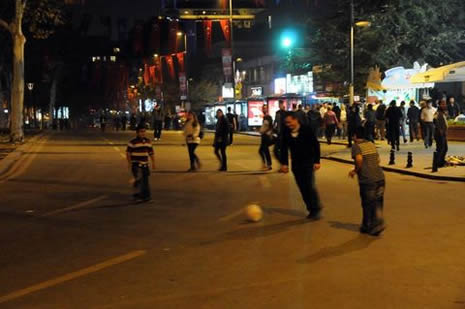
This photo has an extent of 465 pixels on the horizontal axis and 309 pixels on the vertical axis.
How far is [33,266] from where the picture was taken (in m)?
8.11

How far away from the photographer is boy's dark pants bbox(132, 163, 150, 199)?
13.4 metres

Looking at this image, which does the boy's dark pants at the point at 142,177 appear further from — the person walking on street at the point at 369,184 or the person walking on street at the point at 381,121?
the person walking on street at the point at 381,121

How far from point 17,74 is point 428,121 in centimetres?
2126

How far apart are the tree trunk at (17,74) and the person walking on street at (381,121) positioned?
17.9 meters

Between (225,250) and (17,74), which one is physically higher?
(17,74)

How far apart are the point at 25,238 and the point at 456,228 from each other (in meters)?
6.20

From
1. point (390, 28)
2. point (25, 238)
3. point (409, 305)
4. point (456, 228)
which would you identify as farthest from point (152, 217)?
point (390, 28)

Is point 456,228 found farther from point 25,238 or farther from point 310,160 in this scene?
point 25,238

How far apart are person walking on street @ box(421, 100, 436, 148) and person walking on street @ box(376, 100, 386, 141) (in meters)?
3.57

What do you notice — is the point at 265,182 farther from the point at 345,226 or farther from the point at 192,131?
the point at 345,226

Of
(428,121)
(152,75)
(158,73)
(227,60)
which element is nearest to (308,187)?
(428,121)

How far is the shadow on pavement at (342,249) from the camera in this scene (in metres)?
8.20

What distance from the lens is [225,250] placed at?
28.9 feet

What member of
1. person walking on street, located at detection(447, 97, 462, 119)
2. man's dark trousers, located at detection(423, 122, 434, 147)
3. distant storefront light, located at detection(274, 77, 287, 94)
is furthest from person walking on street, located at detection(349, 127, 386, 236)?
distant storefront light, located at detection(274, 77, 287, 94)
